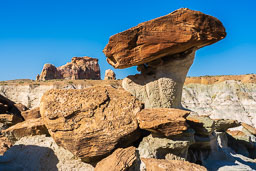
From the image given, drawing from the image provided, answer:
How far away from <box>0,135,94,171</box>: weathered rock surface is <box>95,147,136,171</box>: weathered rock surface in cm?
58

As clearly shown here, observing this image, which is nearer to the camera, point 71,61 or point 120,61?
point 120,61

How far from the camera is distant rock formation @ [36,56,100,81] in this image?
61641mm

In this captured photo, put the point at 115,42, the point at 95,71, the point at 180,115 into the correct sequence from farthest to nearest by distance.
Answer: the point at 95,71 < the point at 115,42 < the point at 180,115

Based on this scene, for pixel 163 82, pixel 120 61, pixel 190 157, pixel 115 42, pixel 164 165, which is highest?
pixel 115 42

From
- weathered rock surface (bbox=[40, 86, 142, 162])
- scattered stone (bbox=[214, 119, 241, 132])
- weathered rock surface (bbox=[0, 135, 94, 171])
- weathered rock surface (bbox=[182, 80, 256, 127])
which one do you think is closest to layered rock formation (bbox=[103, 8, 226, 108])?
weathered rock surface (bbox=[40, 86, 142, 162])

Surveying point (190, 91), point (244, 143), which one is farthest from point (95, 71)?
point (244, 143)

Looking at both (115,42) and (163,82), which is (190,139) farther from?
(115,42)

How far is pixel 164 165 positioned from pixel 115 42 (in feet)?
10.1

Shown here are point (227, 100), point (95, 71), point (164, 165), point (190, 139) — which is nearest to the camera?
point (164, 165)

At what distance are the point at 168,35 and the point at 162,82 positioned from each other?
122 centimetres

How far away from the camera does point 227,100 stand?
2375 cm

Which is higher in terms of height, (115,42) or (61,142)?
(115,42)

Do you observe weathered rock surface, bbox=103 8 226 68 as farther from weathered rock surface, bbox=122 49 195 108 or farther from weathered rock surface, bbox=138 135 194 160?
weathered rock surface, bbox=138 135 194 160

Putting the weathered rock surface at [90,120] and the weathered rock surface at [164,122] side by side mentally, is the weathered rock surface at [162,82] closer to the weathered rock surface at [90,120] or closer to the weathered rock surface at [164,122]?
the weathered rock surface at [90,120]
